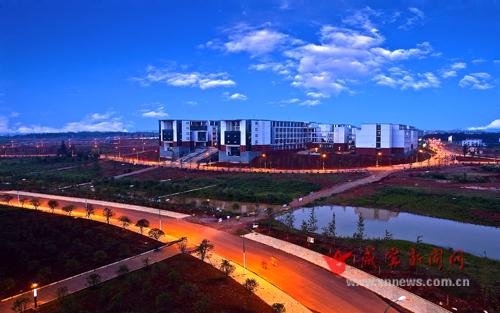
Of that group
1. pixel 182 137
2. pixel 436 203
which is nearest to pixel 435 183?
pixel 436 203

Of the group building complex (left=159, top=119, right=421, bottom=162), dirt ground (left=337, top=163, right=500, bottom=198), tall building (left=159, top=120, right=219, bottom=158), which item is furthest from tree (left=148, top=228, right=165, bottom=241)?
tall building (left=159, top=120, right=219, bottom=158)

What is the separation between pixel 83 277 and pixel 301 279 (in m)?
10.6

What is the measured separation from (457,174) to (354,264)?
117ft

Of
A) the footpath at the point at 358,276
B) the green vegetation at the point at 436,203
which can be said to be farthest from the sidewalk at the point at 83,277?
the green vegetation at the point at 436,203

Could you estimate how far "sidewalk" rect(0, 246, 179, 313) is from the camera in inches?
511

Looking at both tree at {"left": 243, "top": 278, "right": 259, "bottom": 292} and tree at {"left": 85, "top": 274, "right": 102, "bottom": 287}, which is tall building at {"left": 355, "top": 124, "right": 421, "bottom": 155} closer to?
tree at {"left": 243, "top": 278, "right": 259, "bottom": 292}

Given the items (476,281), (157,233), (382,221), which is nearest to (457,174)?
(382,221)

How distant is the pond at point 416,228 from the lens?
20.0 m

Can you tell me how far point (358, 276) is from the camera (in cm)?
1477

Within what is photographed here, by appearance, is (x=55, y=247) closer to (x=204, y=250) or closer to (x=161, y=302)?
(x=204, y=250)

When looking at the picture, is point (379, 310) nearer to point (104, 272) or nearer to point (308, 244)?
point (308, 244)

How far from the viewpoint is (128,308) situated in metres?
12.1

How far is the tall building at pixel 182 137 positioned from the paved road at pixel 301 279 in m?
48.2

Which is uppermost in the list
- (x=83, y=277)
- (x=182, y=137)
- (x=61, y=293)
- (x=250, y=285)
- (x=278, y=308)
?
(x=182, y=137)
